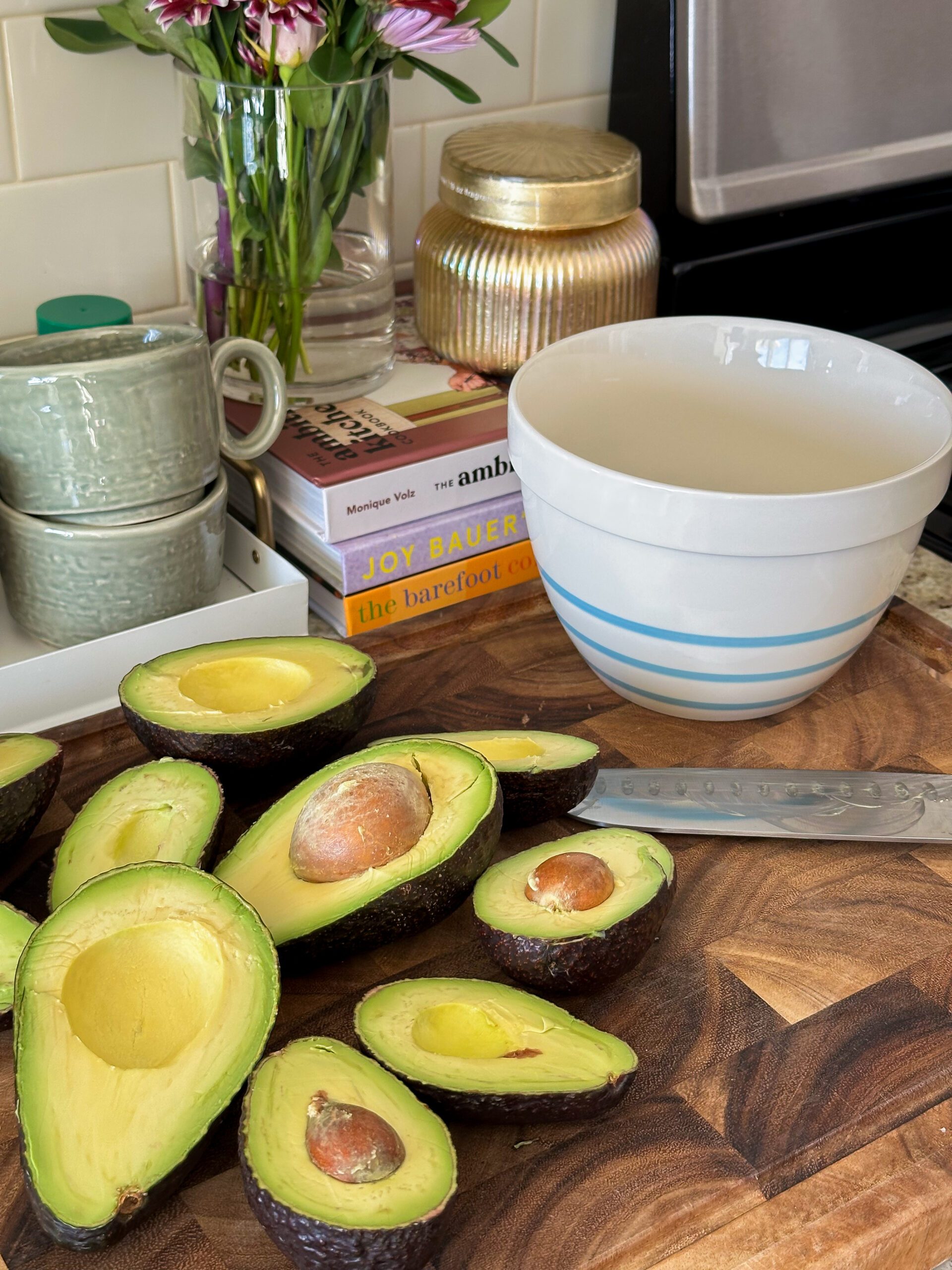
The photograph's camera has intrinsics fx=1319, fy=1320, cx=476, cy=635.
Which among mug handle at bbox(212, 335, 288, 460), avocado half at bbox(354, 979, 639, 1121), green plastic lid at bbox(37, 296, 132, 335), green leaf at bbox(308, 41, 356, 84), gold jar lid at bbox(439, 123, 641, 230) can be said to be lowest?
avocado half at bbox(354, 979, 639, 1121)

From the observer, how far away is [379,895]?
22.9 inches

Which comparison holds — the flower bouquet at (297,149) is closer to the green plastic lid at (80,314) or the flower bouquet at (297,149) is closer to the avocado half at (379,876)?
the green plastic lid at (80,314)

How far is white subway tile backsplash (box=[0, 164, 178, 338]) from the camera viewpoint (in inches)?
36.7

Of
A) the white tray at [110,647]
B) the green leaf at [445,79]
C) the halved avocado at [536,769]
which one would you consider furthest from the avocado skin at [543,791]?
the green leaf at [445,79]

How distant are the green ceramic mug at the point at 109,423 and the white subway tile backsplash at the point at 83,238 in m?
0.20

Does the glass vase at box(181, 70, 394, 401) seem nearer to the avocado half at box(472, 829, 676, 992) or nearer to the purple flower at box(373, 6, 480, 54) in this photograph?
the purple flower at box(373, 6, 480, 54)

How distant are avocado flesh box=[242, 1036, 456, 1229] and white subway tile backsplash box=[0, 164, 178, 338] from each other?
0.65 m

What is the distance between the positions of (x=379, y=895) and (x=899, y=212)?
846mm

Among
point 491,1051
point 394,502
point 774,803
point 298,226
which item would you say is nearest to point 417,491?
point 394,502

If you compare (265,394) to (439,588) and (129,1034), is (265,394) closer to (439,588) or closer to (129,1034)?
(439,588)

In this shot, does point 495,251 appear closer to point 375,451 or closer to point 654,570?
point 375,451

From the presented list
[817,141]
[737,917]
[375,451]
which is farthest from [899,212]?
[737,917]

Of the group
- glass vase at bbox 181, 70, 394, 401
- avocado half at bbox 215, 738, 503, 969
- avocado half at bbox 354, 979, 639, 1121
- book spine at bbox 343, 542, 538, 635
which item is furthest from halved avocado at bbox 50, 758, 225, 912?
glass vase at bbox 181, 70, 394, 401

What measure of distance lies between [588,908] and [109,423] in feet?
1.23
